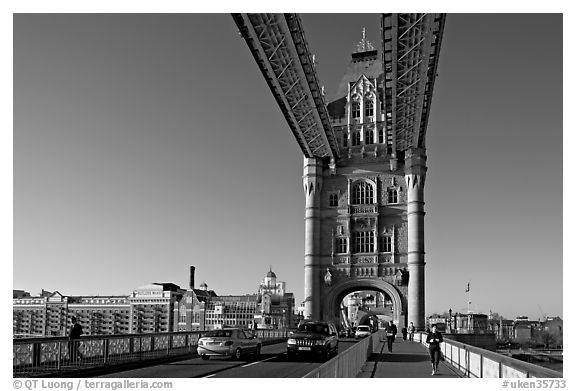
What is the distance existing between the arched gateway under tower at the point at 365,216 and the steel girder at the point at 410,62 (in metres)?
9.75

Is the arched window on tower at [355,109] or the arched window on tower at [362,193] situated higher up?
the arched window on tower at [355,109]

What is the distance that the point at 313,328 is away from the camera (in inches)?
1055

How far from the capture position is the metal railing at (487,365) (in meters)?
12.3

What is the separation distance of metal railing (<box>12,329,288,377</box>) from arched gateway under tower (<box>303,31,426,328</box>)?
37786mm

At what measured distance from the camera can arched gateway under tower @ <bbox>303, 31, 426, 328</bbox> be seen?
206ft

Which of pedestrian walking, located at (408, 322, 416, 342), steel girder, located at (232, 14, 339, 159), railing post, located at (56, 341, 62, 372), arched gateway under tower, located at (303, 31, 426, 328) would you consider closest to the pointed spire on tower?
arched gateway under tower, located at (303, 31, 426, 328)

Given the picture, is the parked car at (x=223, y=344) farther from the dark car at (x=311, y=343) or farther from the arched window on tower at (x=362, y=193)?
the arched window on tower at (x=362, y=193)

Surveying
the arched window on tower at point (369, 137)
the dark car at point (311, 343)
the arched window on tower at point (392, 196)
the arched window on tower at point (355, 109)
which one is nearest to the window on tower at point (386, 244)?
the arched window on tower at point (392, 196)

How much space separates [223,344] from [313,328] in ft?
13.5

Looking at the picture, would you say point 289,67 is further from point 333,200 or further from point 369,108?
point 369,108

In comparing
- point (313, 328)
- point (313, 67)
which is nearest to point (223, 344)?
point (313, 328)

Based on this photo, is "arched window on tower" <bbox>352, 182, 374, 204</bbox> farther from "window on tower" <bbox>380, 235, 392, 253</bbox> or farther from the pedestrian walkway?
the pedestrian walkway
